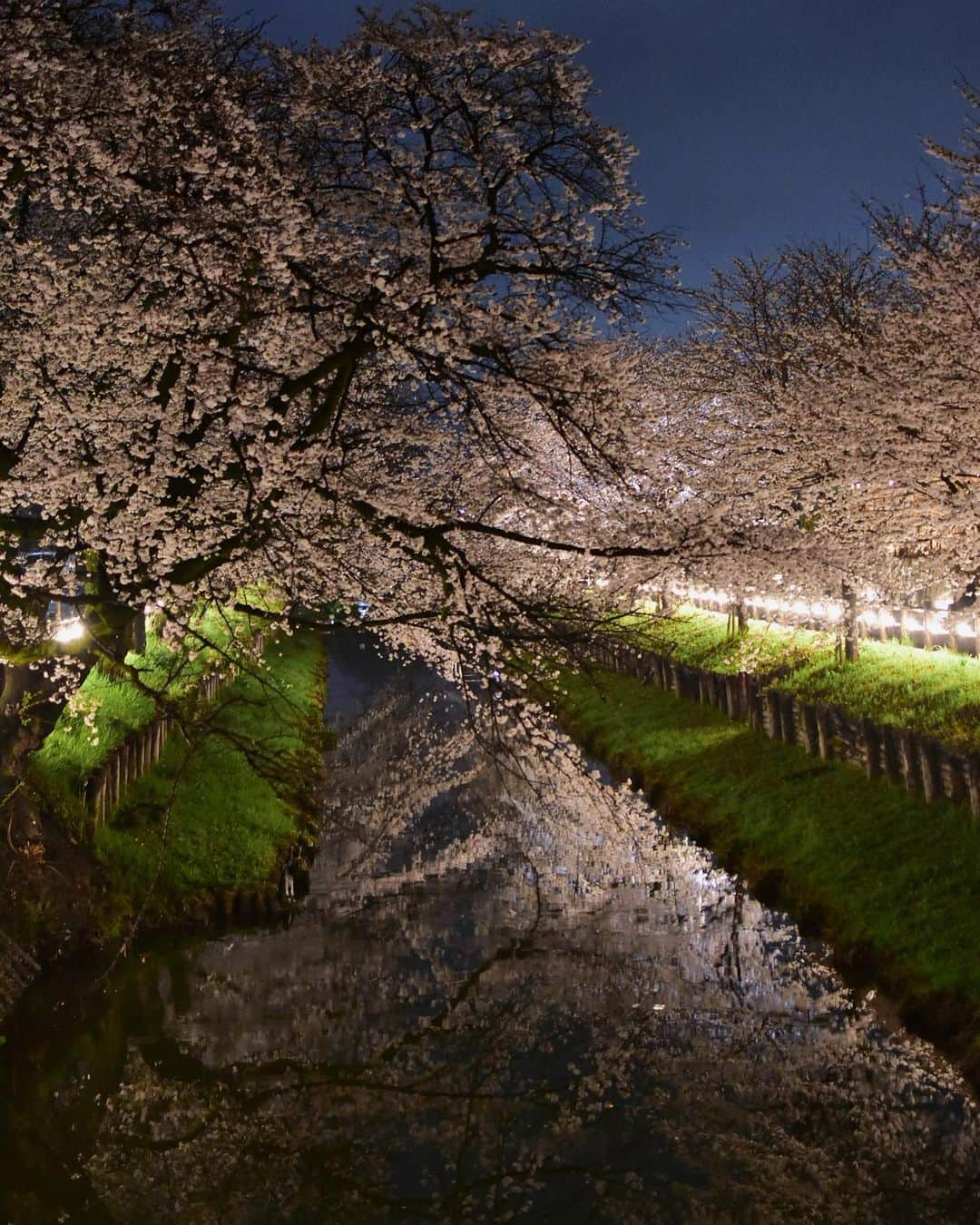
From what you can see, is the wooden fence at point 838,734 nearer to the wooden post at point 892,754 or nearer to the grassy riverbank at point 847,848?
the wooden post at point 892,754

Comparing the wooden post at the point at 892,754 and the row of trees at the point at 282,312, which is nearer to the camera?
the row of trees at the point at 282,312

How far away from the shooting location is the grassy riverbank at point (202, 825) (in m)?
14.2

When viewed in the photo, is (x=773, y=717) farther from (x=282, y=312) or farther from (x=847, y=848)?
(x=282, y=312)

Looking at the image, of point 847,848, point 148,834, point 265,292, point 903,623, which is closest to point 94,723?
point 148,834

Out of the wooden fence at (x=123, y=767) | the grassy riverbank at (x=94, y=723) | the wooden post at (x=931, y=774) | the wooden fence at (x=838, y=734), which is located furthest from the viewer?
the wooden fence at (x=123, y=767)

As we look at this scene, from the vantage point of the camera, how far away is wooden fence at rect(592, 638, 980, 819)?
1389 cm

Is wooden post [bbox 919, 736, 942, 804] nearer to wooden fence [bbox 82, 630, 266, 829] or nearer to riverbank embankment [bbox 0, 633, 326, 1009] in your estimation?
riverbank embankment [bbox 0, 633, 326, 1009]

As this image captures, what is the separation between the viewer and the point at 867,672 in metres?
22.4

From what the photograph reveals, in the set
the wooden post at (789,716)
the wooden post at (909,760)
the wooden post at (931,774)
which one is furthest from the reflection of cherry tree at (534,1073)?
the wooden post at (789,716)

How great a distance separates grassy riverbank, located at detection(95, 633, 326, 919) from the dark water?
1.11 m

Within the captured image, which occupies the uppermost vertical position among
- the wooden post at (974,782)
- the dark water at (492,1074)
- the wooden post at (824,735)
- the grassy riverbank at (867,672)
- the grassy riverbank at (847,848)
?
the grassy riverbank at (867,672)

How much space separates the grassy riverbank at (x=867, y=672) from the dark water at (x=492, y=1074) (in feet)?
13.0

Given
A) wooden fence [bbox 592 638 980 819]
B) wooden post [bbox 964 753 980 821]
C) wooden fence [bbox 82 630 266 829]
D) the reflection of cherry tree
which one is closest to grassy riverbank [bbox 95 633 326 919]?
wooden fence [bbox 82 630 266 829]

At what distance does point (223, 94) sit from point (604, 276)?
4133 millimetres
